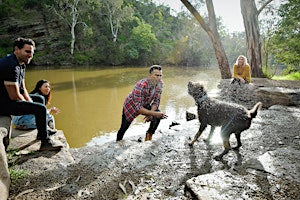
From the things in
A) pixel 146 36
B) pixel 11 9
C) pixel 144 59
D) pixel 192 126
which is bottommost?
pixel 192 126

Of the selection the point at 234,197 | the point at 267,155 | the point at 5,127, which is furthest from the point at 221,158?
the point at 5,127

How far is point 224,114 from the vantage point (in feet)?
9.83

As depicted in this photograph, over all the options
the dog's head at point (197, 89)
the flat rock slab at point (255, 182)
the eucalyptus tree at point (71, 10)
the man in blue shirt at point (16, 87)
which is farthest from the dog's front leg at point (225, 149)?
the eucalyptus tree at point (71, 10)

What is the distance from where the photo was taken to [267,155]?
254 centimetres

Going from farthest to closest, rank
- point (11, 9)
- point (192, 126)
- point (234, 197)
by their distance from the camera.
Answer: point (11, 9) < point (192, 126) < point (234, 197)

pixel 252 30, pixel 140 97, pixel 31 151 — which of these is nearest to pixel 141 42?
pixel 252 30

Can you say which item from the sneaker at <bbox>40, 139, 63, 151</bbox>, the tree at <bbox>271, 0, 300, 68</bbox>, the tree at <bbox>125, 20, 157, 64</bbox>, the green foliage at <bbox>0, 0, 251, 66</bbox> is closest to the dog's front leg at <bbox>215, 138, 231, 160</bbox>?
the sneaker at <bbox>40, 139, 63, 151</bbox>

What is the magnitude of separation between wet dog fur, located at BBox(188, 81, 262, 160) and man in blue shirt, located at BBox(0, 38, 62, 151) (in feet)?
7.23

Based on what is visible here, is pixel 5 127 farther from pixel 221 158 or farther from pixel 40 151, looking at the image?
pixel 221 158

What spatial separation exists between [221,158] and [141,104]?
1.50 metres

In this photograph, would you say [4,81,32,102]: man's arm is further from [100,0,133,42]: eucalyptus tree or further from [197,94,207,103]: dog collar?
[100,0,133,42]: eucalyptus tree

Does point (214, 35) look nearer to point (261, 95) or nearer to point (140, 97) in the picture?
point (261, 95)

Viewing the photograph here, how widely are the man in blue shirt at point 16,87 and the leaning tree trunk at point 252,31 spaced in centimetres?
957

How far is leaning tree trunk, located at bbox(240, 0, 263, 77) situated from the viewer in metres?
9.81
